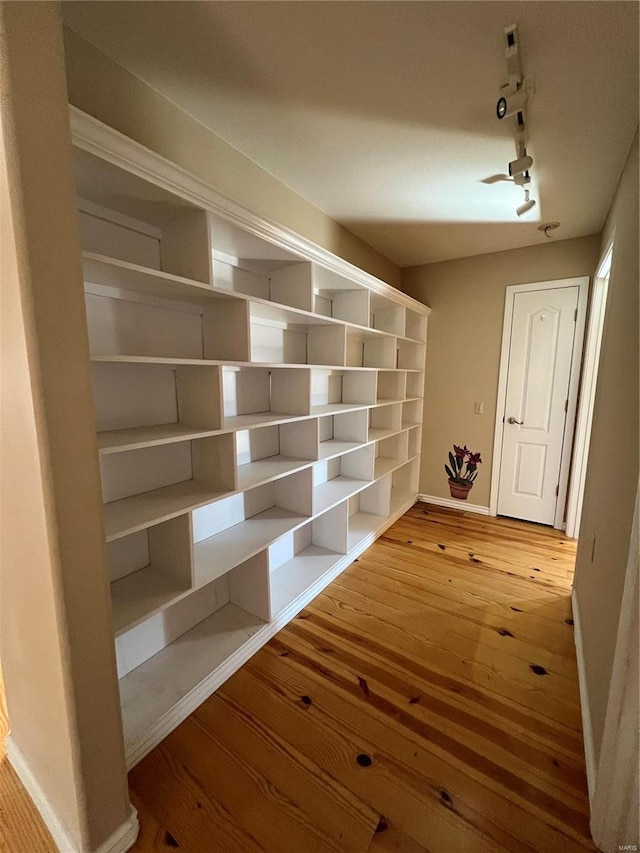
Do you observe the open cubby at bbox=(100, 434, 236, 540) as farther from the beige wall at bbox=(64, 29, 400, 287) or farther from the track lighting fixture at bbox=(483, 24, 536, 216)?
the track lighting fixture at bbox=(483, 24, 536, 216)

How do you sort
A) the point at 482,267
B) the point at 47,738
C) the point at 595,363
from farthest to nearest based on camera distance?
the point at 482,267
the point at 595,363
the point at 47,738

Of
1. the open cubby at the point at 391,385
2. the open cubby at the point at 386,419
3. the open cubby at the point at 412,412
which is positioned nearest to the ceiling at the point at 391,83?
the open cubby at the point at 391,385

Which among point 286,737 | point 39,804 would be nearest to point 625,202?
point 286,737

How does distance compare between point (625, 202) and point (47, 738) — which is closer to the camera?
point (47, 738)

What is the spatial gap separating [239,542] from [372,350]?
2.03 m

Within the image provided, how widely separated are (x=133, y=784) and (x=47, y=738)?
0.38 m

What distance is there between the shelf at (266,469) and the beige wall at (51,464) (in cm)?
78

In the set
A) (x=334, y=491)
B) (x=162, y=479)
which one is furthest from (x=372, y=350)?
(x=162, y=479)

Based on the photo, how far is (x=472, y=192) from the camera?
216cm

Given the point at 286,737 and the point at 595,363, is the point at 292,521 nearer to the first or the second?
the point at 286,737

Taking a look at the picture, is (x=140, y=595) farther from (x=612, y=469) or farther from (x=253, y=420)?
(x=612, y=469)

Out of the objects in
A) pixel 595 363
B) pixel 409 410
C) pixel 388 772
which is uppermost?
pixel 595 363

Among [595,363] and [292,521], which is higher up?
[595,363]

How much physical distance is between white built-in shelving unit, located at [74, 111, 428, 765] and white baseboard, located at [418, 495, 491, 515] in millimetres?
1638
